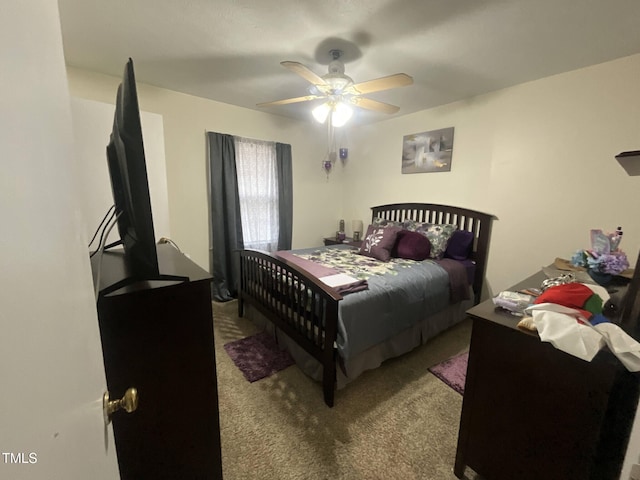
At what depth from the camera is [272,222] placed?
3838 millimetres

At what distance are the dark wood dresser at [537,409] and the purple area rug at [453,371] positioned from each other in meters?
0.71

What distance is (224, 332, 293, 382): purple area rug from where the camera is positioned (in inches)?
82.3

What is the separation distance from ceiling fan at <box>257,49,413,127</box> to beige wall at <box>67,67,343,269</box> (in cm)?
149

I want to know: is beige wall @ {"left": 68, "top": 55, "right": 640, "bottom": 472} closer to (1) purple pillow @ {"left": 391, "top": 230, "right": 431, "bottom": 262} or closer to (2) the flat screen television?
(1) purple pillow @ {"left": 391, "top": 230, "right": 431, "bottom": 262}

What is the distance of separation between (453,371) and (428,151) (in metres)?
2.49

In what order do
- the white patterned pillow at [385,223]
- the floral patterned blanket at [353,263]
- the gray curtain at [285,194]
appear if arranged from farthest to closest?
the gray curtain at [285,194] → the white patterned pillow at [385,223] → the floral patterned blanket at [353,263]

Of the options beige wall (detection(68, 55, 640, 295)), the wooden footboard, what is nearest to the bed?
the wooden footboard

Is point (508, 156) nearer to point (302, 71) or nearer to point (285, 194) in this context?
point (302, 71)

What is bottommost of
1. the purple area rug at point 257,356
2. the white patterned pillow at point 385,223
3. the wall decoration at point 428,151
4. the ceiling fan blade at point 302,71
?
the purple area rug at point 257,356

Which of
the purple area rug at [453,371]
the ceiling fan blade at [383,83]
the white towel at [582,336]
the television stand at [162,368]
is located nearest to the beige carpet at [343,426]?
the purple area rug at [453,371]

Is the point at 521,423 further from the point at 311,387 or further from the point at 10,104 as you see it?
the point at 10,104

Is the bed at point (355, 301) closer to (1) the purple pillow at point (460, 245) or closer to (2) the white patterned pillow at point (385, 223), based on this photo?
(1) the purple pillow at point (460, 245)

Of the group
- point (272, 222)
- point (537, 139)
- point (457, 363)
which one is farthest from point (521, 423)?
point (272, 222)

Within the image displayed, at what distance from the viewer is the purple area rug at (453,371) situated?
1979 millimetres
